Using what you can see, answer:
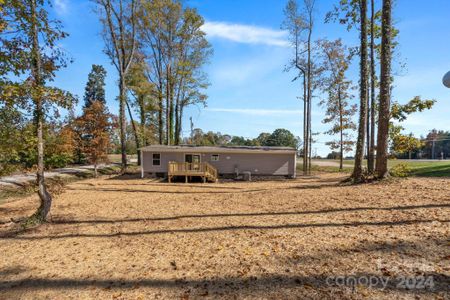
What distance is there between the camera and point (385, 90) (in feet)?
30.5

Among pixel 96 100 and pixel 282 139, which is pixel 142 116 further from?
pixel 282 139

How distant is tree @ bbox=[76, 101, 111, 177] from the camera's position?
1831 centimetres

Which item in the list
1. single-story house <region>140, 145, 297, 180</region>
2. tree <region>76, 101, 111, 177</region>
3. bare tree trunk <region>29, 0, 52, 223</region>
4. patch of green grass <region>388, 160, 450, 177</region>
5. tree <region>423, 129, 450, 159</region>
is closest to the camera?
bare tree trunk <region>29, 0, 52, 223</region>

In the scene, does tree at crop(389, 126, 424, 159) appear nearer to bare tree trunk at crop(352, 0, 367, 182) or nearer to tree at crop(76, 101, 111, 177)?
bare tree trunk at crop(352, 0, 367, 182)

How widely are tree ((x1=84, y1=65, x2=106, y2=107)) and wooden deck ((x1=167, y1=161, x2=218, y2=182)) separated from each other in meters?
36.3

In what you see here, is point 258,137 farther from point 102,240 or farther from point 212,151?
point 102,240

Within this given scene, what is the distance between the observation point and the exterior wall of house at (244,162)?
19.2m

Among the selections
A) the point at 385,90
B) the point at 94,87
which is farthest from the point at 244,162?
the point at 94,87

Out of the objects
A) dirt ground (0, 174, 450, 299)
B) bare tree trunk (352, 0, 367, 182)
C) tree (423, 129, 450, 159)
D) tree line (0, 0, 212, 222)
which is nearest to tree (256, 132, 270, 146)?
tree (423, 129, 450, 159)

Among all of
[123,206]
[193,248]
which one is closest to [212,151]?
[123,206]

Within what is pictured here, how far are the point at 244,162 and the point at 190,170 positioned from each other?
4.86 m

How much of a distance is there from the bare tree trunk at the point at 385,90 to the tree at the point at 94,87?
46.7m

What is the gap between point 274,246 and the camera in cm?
447

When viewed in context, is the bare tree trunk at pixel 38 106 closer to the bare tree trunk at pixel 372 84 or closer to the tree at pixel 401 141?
the tree at pixel 401 141
